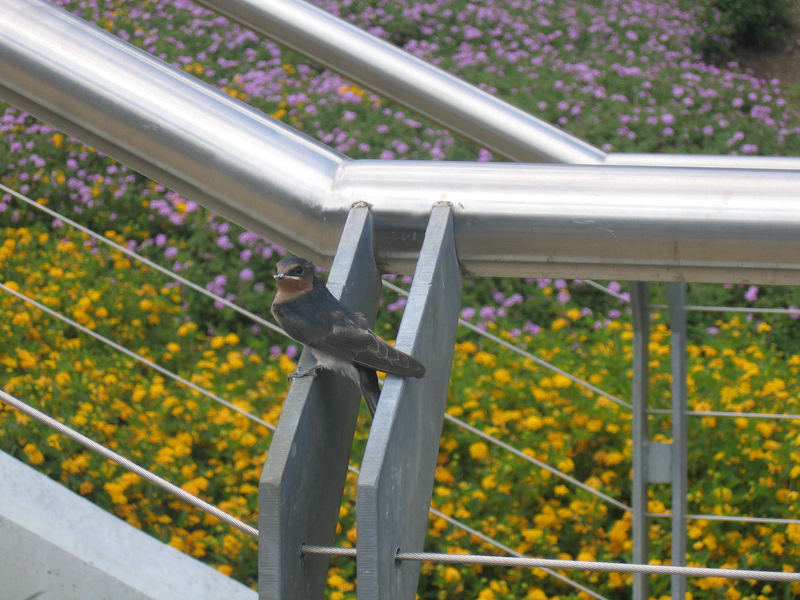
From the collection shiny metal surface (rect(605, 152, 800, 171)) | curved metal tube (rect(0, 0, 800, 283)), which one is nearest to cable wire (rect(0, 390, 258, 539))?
curved metal tube (rect(0, 0, 800, 283))

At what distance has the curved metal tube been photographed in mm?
724

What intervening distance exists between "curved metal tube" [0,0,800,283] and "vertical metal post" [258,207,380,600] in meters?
0.03

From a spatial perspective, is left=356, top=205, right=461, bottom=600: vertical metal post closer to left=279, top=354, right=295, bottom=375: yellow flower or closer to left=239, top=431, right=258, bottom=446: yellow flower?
left=239, top=431, right=258, bottom=446: yellow flower

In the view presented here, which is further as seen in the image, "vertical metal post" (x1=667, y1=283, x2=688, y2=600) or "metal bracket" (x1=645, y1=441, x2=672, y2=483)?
"metal bracket" (x1=645, y1=441, x2=672, y2=483)

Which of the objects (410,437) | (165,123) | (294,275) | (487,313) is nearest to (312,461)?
(410,437)

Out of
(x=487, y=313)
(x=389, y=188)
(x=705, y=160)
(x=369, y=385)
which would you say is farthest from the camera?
(x=487, y=313)

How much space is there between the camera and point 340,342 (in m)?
0.84

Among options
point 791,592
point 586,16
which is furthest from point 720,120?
point 791,592

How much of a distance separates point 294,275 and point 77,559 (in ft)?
2.81

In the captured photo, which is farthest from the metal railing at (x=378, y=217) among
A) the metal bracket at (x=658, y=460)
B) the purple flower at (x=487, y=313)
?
the purple flower at (x=487, y=313)

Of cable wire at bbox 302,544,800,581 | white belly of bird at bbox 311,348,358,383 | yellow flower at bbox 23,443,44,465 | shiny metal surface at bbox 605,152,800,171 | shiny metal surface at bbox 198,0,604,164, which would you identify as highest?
shiny metal surface at bbox 198,0,604,164

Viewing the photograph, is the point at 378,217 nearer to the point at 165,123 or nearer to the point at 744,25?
the point at 165,123

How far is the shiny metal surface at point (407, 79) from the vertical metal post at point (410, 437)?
52cm

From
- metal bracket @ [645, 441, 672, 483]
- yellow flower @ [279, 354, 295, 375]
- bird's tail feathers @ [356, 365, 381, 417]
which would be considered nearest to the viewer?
bird's tail feathers @ [356, 365, 381, 417]
